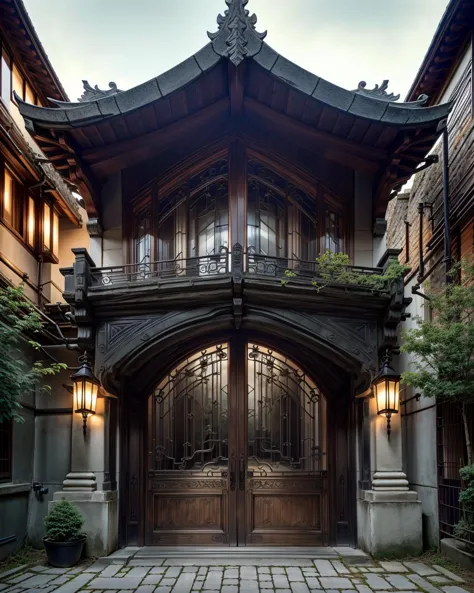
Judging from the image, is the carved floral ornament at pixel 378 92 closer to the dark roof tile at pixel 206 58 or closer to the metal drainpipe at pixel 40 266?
the dark roof tile at pixel 206 58

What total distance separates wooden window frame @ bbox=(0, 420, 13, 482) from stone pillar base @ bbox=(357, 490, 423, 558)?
206 inches

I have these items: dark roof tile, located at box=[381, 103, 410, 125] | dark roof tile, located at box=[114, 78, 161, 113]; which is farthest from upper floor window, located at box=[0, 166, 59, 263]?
dark roof tile, located at box=[381, 103, 410, 125]

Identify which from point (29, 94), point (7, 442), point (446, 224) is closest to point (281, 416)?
point (446, 224)

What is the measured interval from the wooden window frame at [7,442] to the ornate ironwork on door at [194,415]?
2.11 metres

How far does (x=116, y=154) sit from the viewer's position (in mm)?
9297

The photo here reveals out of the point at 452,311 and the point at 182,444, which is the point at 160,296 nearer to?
the point at 182,444

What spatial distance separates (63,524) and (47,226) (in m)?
5.65

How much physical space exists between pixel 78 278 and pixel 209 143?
9.73 feet

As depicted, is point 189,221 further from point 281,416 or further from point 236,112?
point 281,416

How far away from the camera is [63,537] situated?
26.2 ft

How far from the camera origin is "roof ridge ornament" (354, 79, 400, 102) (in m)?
9.16

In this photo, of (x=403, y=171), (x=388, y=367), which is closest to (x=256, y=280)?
(x=388, y=367)

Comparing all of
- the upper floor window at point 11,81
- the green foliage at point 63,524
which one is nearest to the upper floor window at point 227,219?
the upper floor window at point 11,81

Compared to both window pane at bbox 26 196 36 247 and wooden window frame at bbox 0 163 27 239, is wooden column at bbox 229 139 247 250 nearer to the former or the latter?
wooden window frame at bbox 0 163 27 239
